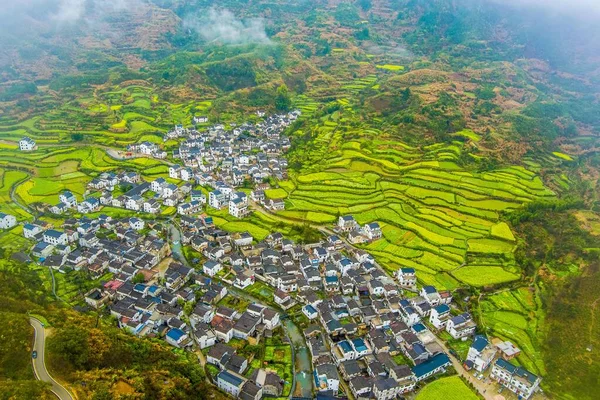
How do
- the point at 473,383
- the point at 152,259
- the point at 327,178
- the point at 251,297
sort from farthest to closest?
the point at 327,178, the point at 152,259, the point at 251,297, the point at 473,383

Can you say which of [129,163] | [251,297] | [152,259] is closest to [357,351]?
[251,297]

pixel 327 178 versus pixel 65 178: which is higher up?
pixel 327 178

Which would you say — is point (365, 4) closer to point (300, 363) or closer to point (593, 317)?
point (593, 317)

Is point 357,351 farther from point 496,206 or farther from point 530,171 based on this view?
point 530,171

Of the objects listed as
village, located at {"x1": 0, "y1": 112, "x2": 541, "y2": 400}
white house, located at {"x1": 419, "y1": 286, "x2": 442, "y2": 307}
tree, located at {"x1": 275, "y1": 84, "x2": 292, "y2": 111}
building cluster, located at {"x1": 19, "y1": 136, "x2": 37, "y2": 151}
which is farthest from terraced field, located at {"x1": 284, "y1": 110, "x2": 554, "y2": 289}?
building cluster, located at {"x1": 19, "y1": 136, "x2": 37, "y2": 151}

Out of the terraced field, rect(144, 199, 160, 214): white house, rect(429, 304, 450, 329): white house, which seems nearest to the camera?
rect(429, 304, 450, 329): white house

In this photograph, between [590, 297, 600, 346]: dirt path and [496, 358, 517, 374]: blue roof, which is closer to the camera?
[496, 358, 517, 374]: blue roof

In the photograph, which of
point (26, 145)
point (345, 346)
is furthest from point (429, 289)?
point (26, 145)

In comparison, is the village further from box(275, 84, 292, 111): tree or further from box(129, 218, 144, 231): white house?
box(275, 84, 292, 111): tree
